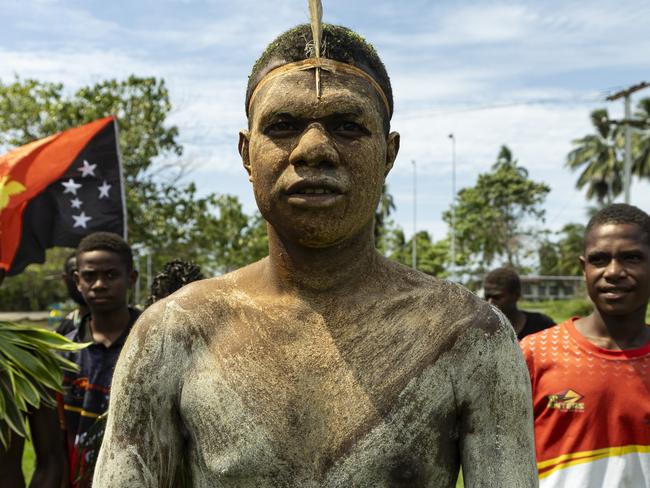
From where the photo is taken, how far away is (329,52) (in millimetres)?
1991

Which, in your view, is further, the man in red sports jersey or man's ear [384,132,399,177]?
the man in red sports jersey

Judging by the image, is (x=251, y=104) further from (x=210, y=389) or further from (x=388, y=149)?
(x=210, y=389)

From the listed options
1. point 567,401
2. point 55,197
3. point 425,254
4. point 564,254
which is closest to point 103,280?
point 567,401

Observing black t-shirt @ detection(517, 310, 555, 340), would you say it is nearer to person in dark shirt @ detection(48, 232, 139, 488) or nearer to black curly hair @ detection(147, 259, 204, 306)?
black curly hair @ detection(147, 259, 204, 306)

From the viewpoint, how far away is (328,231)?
191 centimetres

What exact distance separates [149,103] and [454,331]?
18081 millimetres

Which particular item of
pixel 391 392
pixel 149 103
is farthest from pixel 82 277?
pixel 149 103

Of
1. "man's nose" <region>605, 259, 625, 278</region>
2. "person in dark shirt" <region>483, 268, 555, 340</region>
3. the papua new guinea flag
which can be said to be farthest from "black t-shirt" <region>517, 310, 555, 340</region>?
the papua new guinea flag

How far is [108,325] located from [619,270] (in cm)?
290

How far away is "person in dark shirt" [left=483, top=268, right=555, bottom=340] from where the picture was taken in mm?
6688

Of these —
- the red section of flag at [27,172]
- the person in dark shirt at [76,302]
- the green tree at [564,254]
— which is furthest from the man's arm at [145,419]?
the green tree at [564,254]

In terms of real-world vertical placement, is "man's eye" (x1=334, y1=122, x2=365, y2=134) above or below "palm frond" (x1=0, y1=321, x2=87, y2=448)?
above

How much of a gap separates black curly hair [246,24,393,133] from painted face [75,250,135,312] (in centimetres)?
314

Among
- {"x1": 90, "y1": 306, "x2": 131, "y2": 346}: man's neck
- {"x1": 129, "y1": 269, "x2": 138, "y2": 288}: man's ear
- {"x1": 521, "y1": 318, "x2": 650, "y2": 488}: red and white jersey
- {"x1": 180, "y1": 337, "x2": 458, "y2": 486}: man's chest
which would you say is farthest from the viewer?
{"x1": 129, "y1": 269, "x2": 138, "y2": 288}: man's ear
